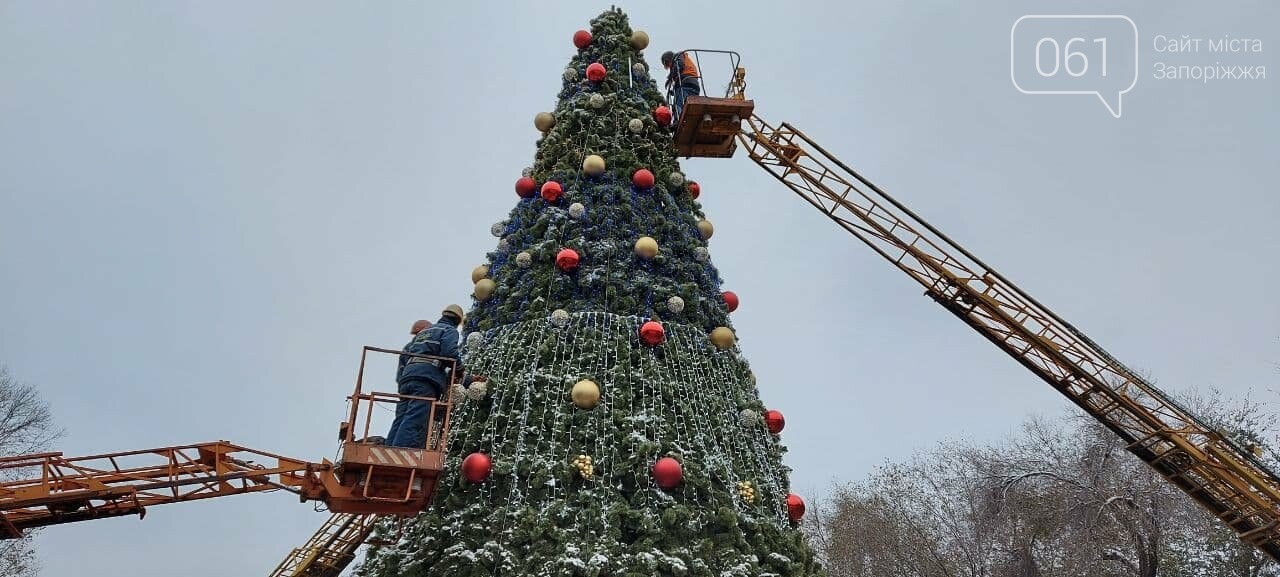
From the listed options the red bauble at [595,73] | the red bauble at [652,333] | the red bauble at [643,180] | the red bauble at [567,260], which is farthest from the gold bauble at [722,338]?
the red bauble at [595,73]

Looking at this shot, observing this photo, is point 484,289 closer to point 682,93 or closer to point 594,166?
point 594,166

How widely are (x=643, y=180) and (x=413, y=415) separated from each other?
422 centimetres

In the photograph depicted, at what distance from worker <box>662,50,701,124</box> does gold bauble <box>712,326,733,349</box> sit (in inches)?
157

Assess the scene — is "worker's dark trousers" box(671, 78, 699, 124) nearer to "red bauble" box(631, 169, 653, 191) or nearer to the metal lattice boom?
"red bauble" box(631, 169, 653, 191)

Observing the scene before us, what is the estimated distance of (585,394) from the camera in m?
8.16

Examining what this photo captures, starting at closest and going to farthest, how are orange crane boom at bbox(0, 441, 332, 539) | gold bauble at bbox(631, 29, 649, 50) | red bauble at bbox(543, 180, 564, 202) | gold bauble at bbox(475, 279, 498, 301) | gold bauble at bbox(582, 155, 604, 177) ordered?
orange crane boom at bbox(0, 441, 332, 539), gold bauble at bbox(475, 279, 498, 301), red bauble at bbox(543, 180, 564, 202), gold bauble at bbox(582, 155, 604, 177), gold bauble at bbox(631, 29, 649, 50)

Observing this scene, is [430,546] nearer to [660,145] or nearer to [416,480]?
[416,480]

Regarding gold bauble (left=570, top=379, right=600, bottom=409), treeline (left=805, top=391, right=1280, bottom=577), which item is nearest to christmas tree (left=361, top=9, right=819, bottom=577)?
gold bauble (left=570, top=379, right=600, bottom=409)

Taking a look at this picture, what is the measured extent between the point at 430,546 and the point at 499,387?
1.77 meters

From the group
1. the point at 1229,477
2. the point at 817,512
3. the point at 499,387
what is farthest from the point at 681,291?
the point at 817,512

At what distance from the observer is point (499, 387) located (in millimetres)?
8695

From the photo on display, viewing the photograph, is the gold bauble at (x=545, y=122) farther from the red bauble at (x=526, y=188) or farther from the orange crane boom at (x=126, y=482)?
the orange crane boom at (x=126, y=482)

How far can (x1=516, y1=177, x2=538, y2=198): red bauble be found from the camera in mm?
10664

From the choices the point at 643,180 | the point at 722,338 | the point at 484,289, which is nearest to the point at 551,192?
the point at 643,180
